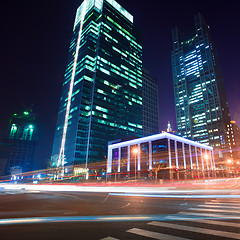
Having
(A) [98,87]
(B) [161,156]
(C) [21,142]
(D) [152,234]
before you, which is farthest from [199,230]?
(C) [21,142]

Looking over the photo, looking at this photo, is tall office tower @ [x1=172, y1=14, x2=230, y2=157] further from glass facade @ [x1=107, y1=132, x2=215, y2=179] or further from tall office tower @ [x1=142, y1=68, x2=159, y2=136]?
glass facade @ [x1=107, y1=132, x2=215, y2=179]

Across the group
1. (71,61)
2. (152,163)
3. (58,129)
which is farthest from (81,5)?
(152,163)

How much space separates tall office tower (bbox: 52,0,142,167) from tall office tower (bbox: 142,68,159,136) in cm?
2404

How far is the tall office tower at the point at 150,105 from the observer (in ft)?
488

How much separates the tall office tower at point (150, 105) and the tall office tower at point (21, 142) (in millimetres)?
123954

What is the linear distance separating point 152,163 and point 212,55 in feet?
585

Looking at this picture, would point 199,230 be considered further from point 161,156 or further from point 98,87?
point 98,87

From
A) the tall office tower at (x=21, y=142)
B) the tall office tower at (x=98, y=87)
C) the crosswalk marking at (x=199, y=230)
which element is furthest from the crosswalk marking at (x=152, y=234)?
the tall office tower at (x=21, y=142)

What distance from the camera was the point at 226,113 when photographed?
565 feet

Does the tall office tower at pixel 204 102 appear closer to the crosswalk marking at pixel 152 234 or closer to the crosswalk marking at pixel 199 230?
the crosswalk marking at pixel 199 230

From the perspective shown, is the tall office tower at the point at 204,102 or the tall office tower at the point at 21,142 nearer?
the tall office tower at the point at 21,142

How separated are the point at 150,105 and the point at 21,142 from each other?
14059 cm

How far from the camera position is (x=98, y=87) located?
10375cm

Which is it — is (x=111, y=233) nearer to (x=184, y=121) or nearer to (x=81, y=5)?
(x=81, y=5)
